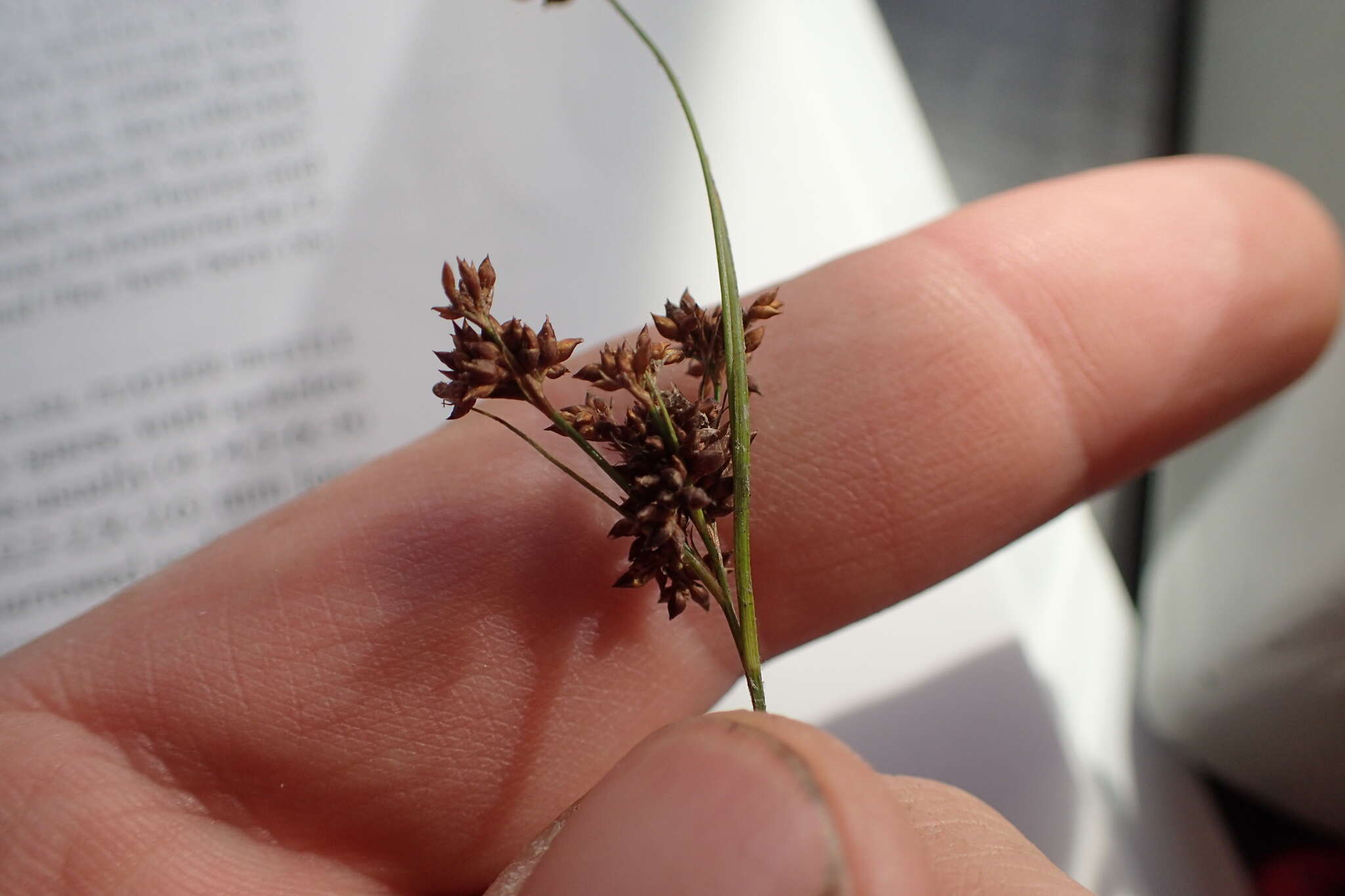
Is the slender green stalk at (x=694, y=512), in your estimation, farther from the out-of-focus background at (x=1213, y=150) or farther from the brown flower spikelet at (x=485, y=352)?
the out-of-focus background at (x=1213, y=150)

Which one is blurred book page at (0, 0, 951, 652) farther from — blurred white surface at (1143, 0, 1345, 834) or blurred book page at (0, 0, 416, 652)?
blurred white surface at (1143, 0, 1345, 834)

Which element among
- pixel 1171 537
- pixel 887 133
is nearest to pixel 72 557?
pixel 887 133

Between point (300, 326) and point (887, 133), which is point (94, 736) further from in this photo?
point (887, 133)

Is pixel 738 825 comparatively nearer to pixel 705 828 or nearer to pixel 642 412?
pixel 705 828

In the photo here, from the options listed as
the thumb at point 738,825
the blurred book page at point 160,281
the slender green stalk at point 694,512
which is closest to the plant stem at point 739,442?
the slender green stalk at point 694,512

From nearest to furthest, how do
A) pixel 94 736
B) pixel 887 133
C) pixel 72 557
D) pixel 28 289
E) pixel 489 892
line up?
pixel 489 892, pixel 94 736, pixel 72 557, pixel 28 289, pixel 887 133

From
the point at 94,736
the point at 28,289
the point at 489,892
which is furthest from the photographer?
the point at 28,289

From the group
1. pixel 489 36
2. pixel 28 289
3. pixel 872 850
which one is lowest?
pixel 872 850

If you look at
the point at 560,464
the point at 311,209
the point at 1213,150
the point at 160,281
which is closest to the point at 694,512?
the point at 560,464
